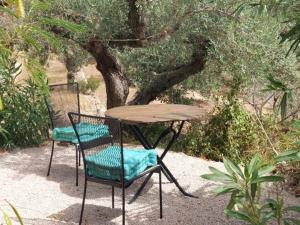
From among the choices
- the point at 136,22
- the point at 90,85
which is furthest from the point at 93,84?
the point at 136,22

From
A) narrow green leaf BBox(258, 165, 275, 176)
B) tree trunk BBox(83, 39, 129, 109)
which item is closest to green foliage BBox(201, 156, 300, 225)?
narrow green leaf BBox(258, 165, 275, 176)

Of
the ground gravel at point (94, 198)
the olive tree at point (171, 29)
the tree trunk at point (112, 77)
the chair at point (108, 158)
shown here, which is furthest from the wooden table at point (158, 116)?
the tree trunk at point (112, 77)

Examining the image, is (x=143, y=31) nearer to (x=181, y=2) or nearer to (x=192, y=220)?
(x=181, y=2)

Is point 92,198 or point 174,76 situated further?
point 174,76

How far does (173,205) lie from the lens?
464cm

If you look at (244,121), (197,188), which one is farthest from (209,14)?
(197,188)

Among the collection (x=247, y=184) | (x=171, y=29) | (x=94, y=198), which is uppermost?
(x=171, y=29)

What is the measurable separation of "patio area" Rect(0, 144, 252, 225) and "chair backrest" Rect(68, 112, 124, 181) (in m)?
0.53

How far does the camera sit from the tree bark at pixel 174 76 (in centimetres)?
755

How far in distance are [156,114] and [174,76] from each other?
380 cm

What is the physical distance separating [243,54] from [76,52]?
11.8 feet

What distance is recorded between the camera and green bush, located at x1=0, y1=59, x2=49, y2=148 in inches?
275

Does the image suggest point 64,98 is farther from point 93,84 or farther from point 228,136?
point 93,84

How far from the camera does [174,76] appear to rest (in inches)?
342
